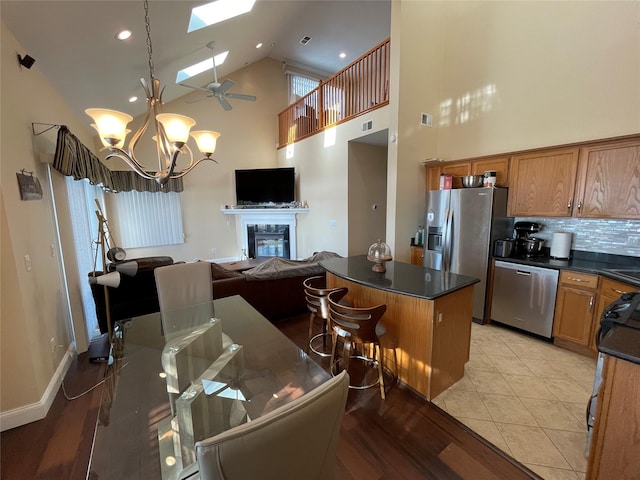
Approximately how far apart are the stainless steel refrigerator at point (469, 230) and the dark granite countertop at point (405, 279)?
1.25m

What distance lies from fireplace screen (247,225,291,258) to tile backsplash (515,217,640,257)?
196 inches

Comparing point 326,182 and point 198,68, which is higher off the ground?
point 198,68

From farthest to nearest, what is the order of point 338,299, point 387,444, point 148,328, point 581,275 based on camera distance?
point 581,275, point 338,299, point 148,328, point 387,444

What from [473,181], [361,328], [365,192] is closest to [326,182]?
[365,192]

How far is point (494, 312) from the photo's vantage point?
11.1ft

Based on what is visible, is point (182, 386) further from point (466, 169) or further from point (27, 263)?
point (466, 169)

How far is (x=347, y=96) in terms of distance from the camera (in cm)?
468

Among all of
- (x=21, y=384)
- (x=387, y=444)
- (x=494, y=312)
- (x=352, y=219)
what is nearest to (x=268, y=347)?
(x=387, y=444)

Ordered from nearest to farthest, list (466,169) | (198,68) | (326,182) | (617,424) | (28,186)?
(617,424)
(28,186)
(466,169)
(198,68)
(326,182)

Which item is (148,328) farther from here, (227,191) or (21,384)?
(227,191)

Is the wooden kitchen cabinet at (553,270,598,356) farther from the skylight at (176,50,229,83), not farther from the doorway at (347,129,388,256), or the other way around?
the skylight at (176,50,229,83)

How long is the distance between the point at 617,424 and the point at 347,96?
4913 millimetres

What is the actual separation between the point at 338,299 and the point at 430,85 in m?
3.47

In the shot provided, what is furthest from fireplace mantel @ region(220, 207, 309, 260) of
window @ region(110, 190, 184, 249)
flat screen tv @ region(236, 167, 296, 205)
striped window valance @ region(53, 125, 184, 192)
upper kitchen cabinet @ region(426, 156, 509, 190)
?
upper kitchen cabinet @ region(426, 156, 509, 190)
